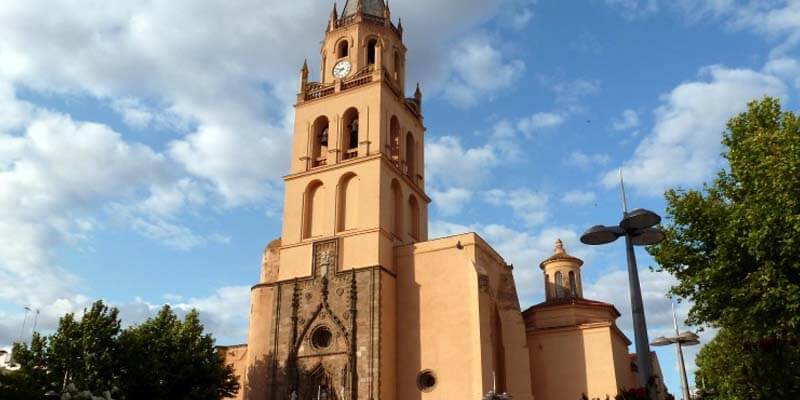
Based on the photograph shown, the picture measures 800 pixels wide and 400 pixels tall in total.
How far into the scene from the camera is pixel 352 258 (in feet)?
94.4

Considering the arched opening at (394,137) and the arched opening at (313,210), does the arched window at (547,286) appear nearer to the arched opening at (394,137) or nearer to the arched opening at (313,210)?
the arched opening at (394,137)

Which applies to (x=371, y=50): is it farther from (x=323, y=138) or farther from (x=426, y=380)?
(x=426, y=380)

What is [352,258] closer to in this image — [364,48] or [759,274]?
[364,48]

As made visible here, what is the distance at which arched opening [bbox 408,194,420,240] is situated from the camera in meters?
32.9

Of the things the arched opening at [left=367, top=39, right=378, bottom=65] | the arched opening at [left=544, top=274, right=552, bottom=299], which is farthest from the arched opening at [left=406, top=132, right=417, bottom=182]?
the arched opening at [left=544, top=274, right=552, bottom=299]

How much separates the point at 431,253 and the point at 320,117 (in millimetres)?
9432

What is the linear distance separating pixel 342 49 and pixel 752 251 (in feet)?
76.8

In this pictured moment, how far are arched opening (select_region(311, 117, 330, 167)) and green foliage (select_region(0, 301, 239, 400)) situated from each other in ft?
32.9

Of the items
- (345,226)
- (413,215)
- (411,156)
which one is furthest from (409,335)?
(411,156)

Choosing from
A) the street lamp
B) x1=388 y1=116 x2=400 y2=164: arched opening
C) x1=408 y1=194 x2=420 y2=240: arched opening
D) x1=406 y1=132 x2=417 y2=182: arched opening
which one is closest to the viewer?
the street lamp

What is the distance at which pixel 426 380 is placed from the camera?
26.8 metres

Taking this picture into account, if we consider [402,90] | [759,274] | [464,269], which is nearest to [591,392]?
[464,269]

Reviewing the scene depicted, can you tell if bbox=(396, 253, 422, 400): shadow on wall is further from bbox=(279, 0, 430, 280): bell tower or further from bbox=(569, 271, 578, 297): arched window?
bbox=(569, 271, 578, 297): arched window

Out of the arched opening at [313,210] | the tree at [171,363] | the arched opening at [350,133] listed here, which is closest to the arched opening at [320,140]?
the arched opening at [350,133]
